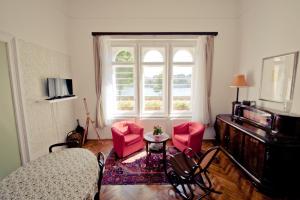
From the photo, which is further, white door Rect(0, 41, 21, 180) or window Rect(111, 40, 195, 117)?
window Rect(111, 40, 195, 117)

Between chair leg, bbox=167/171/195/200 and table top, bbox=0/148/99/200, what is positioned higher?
table top, bbox=0/148/99/200

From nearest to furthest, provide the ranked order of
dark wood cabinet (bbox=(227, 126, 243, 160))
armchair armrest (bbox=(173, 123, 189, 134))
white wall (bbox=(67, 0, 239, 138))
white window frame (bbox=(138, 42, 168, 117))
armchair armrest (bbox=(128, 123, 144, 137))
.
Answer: dark wood cabinet (bbox=(227, 126, 243, 160))
armchair armrest (bbox=(128, 123, 144, 137))
armchair armrest (bbox=(173, 123, 189, 134))
white wall (bbox=(67, 0, 239, 138))
white window frame (bbox=(138, 42, 168, 117))

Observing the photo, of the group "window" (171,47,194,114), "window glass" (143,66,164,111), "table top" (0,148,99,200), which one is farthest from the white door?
"window" (171,47,194,114)

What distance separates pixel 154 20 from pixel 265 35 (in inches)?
104

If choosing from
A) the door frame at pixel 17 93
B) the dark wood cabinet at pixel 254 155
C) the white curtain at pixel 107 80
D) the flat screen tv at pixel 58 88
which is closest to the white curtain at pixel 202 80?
the dark wood cabinet at pixel 254 155

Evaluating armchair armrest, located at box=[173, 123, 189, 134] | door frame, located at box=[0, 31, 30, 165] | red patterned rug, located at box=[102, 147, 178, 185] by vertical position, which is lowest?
red patterned rug, located at box=[102, 147, 178, 185]

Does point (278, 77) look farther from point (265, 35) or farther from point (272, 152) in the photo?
point (272, 152)

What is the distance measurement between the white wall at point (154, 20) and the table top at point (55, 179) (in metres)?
3.06

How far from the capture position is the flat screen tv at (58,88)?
3.09 meters

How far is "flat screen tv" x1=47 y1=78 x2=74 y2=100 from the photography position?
309cm

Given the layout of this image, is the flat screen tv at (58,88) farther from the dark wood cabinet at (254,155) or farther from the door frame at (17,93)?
the dark wood cabinet at (254,155)

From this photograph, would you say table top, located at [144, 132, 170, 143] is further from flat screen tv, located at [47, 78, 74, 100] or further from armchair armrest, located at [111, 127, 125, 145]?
flat screen tv, located at [47, 78, 74, 100]

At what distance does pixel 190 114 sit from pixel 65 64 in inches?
150

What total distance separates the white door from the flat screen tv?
74 cm
